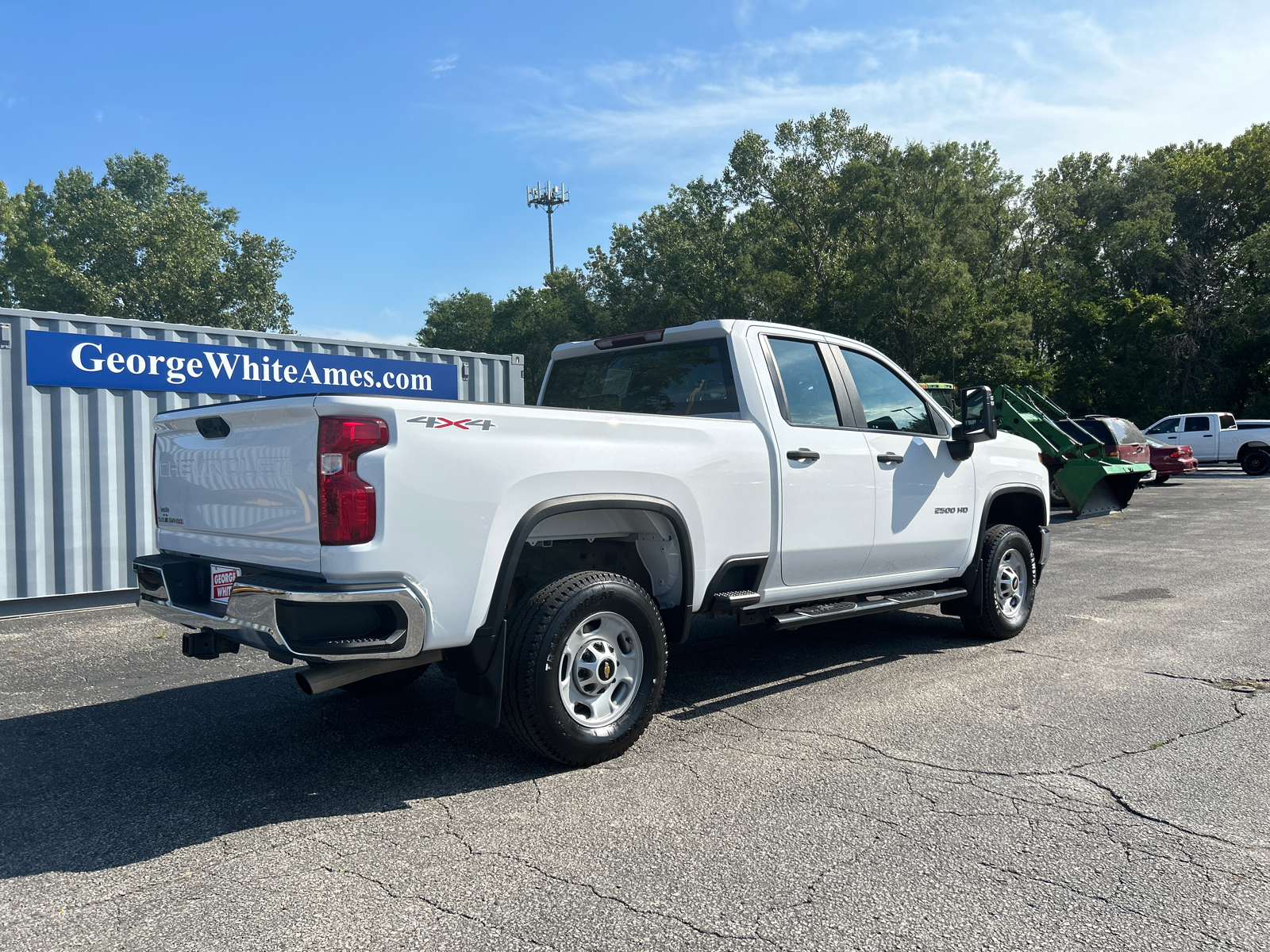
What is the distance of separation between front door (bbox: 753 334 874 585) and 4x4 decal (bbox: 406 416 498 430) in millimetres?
1842

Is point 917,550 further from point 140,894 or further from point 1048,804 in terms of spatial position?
point 140,894

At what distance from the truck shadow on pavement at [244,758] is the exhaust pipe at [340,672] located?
1.92 feet

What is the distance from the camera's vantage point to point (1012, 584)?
691 centimetres

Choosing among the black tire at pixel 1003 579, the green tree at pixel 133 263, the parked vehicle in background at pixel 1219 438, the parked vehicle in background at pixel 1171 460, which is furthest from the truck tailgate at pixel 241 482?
the green tree at pixel 133 263

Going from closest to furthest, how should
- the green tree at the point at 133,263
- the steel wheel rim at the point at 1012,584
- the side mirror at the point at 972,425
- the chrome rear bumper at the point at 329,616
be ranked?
the chrome rear bumper at the point at 329,616
the side mirror at the point at 972,425
the steel wheel rim at the point at 1012,584
the green tree at the point at 133,263

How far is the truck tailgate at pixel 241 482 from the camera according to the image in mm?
3494

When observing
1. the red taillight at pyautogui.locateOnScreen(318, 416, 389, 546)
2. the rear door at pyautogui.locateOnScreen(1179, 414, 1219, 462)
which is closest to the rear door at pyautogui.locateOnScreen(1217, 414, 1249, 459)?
the rear door at pyautogui.locateOnScreen(1179, 414, 1219, 462)

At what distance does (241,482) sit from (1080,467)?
49.6 ft

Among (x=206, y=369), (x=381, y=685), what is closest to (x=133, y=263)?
(x=206, y=369)

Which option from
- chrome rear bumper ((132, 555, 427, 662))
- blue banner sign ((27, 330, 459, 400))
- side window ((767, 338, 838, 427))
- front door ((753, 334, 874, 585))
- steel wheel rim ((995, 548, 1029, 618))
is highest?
blue banner sign ((27, 330, 459, 400))

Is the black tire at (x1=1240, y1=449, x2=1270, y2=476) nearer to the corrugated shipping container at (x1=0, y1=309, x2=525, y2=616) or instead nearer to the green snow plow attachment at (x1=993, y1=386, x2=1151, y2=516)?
the green snow plow attachment at (x1=993, y1=386, x2=1151, y2=516)

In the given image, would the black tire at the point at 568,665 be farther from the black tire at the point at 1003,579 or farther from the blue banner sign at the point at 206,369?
the blue banner sign at the point at 206,369

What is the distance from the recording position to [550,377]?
6.19 meters

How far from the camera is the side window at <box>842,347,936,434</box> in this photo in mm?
5770
